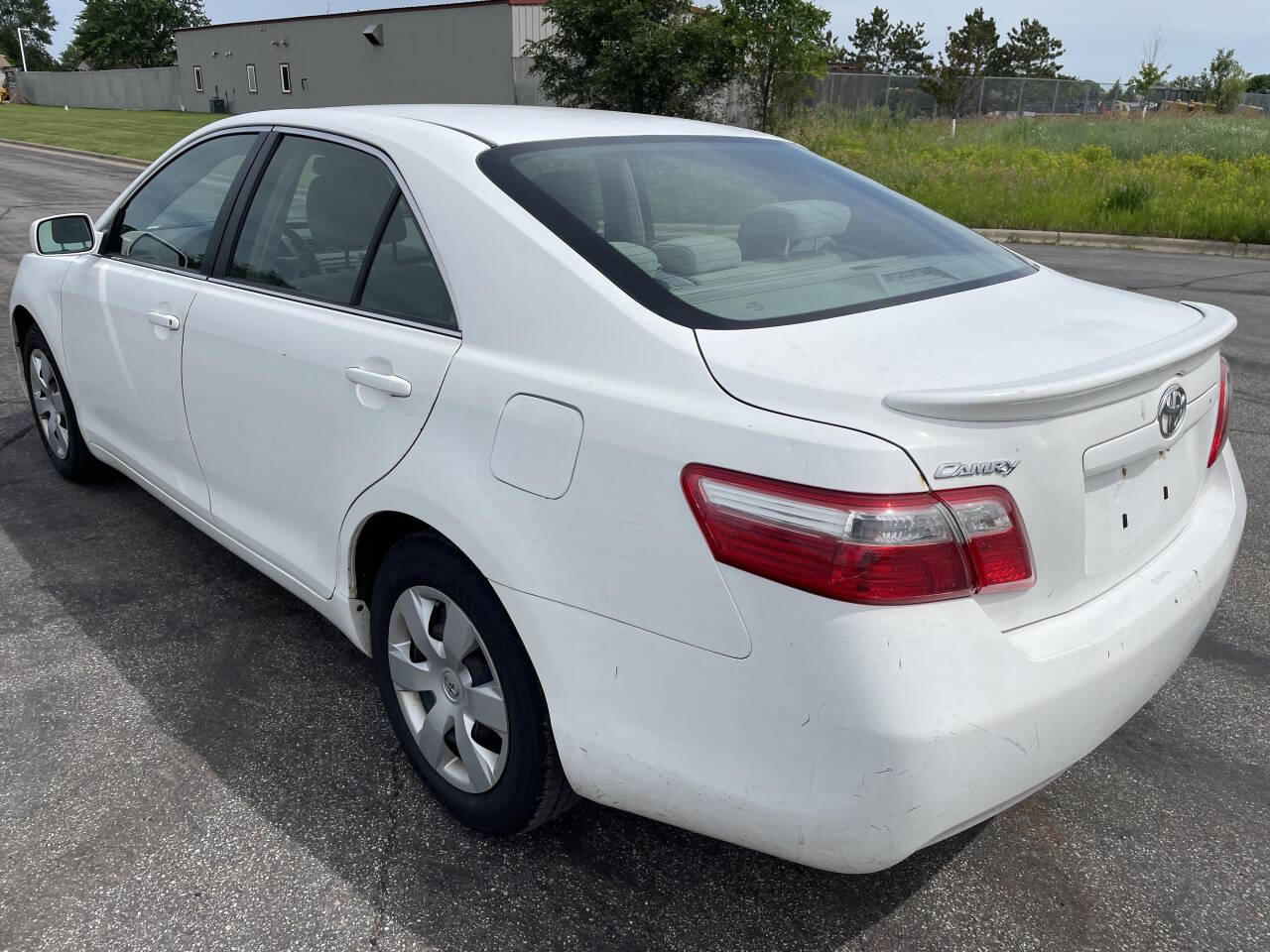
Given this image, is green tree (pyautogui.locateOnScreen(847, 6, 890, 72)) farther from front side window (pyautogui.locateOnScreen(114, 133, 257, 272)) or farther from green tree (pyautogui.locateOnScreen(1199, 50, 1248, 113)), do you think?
front side window (pyautogui.locateOnScreen(114, 133, 257, 272))

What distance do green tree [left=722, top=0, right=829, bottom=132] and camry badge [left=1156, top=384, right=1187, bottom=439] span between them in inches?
945

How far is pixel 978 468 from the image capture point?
5.66 ft

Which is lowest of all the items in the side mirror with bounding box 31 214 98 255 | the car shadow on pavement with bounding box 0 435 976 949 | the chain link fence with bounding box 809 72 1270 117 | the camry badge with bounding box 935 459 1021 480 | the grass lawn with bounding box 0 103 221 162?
the car shadow on pavement with bounding box 0 435 976 949

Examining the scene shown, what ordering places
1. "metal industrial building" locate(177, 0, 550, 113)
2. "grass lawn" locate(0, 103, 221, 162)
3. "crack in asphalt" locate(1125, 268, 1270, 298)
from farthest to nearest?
"metal industrial building" locate(177, 0, 550, 113), "grass lawn" locate(0, 103, 221, 162), "crack in asphalt" locate(1125, 268, 1270, 298)

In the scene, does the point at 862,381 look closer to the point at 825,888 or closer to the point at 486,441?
the point at 486,441

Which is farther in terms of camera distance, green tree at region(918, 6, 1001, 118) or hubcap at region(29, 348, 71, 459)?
green tree at region(918, 6, 1001, 118)

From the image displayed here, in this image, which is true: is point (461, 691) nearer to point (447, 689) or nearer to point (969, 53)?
point (447, 689)

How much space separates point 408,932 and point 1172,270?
1096 cm

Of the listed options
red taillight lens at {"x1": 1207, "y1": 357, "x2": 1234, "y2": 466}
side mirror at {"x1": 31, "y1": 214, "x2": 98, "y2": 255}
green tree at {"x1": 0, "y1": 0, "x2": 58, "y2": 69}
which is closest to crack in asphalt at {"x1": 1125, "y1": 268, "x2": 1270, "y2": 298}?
red taillight lens at {"x1": 1207, "y1": 357, "x2": 1234, "y2": 466}

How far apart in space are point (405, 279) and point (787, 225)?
37.4 inches

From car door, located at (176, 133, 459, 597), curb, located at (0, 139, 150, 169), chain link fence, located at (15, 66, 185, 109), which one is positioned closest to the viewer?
car door, located at (176, 133, 459, 597)

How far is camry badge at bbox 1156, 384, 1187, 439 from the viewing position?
2057mm

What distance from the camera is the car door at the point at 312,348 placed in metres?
2.40

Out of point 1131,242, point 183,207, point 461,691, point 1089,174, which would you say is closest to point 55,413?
point 183,207
